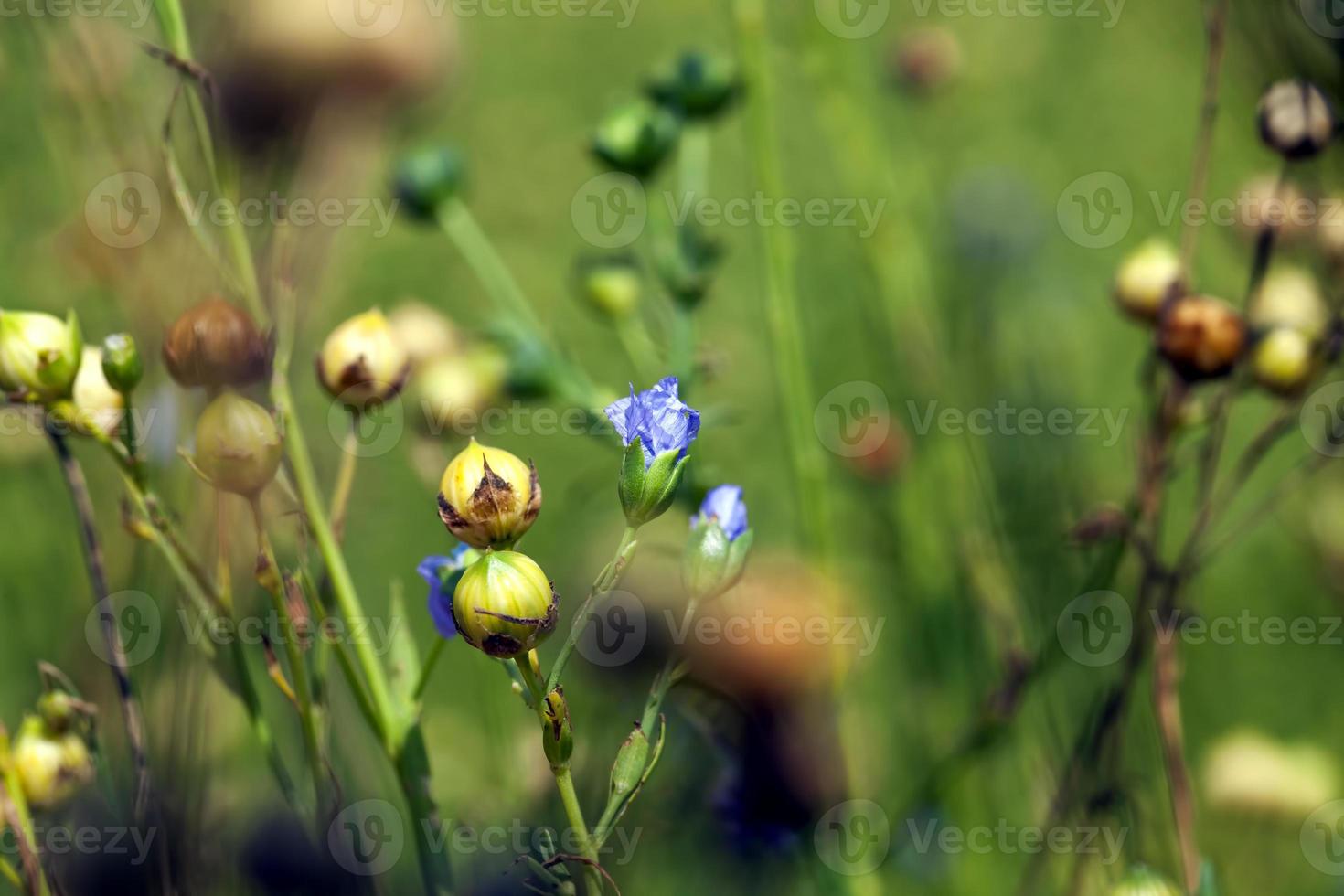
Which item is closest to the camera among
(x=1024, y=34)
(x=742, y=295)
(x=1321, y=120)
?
(x=1321, y=120)

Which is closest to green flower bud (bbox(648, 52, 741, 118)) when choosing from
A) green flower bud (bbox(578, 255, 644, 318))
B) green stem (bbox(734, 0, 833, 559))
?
green stem (bbox(734, 0, 833, 559))

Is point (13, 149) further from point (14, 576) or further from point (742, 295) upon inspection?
point (742, 295)

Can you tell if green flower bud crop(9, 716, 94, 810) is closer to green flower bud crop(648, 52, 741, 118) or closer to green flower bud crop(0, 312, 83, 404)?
green flower bud crop(0, 312, 83, 404)

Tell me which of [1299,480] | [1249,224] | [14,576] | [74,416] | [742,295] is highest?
[74,416]

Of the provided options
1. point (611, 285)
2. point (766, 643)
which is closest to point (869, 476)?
point (766, 643)

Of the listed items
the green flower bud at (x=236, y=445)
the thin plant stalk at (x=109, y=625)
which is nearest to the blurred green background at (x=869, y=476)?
the thin plant stalk at (x=109, y=625)

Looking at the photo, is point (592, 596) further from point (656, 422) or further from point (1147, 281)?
point (1147, 281)

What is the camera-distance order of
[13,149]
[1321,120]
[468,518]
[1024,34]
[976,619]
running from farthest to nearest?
[1024,34] → [13,149] → [976,619] → [1321,120] → [468,518]

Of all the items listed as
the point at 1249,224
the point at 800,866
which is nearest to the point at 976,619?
the point at 800,866
